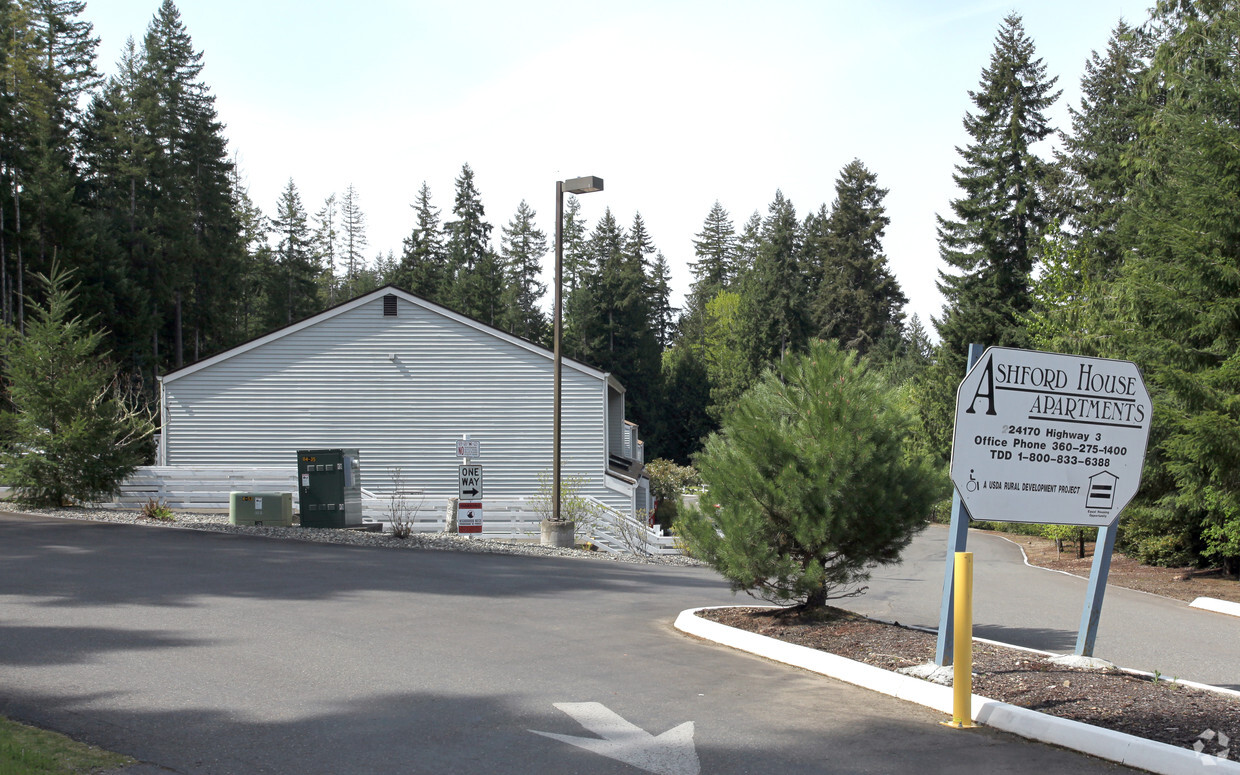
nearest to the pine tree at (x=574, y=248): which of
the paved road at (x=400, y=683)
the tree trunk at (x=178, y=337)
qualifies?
the tree trunk at (x=178, y=337)

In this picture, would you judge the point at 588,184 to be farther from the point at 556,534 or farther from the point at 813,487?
the point at 813,487

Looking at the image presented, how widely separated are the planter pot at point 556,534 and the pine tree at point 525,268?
185 feet

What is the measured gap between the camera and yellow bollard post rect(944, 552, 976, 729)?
6.01m

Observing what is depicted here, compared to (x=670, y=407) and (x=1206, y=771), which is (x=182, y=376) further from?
(x=670, y=407)

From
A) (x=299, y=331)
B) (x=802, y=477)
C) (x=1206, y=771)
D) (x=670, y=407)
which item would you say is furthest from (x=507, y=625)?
(x=670, y=407)

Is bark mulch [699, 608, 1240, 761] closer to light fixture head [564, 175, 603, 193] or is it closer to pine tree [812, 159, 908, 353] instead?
light fixture head [564, 175, 603, 193]

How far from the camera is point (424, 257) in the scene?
8094cm

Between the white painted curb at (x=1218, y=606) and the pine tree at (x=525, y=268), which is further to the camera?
the pine tree at (x=525, y=268)

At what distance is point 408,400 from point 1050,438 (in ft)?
76.4

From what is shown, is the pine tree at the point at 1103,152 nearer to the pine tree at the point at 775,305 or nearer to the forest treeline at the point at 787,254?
the forest treeline at the point at 787,254

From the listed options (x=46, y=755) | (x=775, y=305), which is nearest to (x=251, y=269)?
(x=775, y=305)

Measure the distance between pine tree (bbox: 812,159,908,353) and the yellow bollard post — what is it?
220 ft

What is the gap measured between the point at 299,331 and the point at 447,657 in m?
22.3

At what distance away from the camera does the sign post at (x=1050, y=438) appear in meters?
7.00
